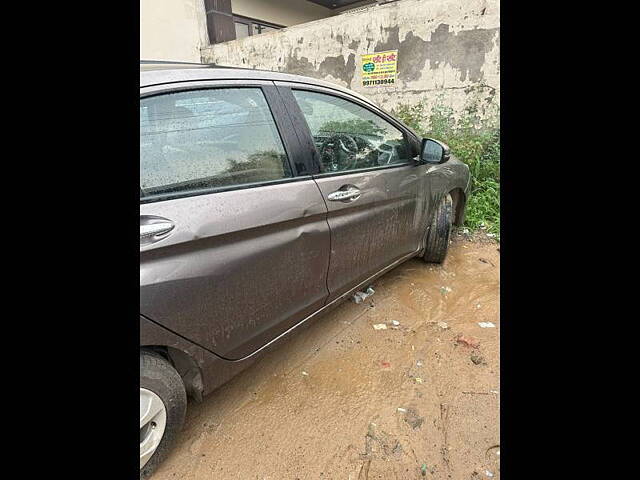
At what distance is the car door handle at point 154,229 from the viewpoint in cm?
128

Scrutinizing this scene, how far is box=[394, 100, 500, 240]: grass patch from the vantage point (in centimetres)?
445

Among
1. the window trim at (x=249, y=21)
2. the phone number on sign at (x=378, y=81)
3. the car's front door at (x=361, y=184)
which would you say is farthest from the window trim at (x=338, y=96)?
the window trim at (x=249, y=21)

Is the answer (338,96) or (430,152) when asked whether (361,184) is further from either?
(430,152)

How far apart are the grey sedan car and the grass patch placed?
250cm

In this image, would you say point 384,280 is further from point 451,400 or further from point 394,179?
point 451,400

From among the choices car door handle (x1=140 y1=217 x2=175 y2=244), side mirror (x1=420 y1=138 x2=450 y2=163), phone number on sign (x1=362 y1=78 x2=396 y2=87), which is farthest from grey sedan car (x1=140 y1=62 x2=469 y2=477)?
phone number on sign (x1=362 y1=78 x2=396 y2=87)

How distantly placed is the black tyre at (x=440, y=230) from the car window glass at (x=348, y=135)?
0.68 meters

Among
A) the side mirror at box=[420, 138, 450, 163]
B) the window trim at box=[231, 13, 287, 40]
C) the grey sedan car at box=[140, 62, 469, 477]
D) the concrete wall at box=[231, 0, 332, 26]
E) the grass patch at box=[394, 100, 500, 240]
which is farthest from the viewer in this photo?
the concrete wall at box=[231, 0, 332, 26]

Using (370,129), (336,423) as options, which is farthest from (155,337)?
(370,129)

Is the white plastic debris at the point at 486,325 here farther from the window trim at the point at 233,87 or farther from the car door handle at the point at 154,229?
the car door handle at the point at 154,229

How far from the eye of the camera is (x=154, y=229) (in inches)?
51.3

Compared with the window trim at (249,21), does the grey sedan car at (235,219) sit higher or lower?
lower

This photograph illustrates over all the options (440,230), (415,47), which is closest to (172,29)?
(415,47)

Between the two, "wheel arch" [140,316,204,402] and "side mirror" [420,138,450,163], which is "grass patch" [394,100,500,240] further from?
"wheel arch" [140,316,204,402]
